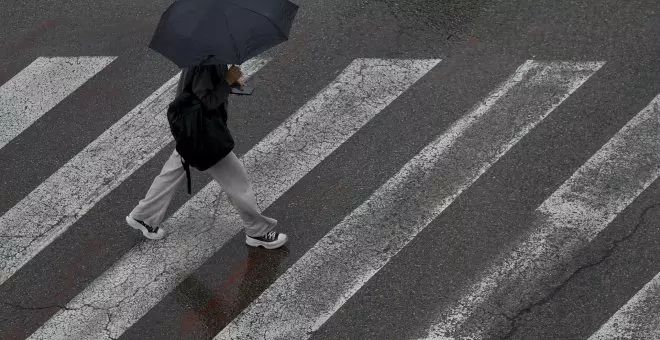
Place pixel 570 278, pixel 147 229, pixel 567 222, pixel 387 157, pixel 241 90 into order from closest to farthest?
pixel 241 90 → pixel 570 278 → pixel 567 222 → pixel 147 229 → pixel 387 157

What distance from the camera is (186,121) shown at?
6.94m

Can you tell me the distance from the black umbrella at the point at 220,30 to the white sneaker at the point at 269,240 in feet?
5.37

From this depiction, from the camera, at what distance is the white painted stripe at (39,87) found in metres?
9.05

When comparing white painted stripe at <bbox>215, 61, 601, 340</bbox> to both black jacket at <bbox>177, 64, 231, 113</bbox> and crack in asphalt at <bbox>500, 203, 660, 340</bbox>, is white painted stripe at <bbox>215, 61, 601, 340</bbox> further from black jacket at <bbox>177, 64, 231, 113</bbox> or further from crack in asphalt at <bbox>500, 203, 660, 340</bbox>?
black jacket at <bbox>177, 64, 231, 113</bbox>

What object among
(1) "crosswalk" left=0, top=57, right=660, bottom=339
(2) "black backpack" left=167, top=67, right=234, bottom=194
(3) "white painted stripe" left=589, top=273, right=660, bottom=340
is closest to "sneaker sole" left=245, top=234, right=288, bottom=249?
(1) "crosswalk" left=0, top=57, right=660, bottom=339

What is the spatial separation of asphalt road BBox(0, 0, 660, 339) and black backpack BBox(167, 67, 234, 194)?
1033 mm

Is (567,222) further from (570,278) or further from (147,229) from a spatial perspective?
(147,229)

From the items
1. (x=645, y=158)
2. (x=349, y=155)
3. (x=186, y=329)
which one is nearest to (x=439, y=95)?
(x=349, y=155)

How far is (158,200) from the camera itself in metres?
7.73

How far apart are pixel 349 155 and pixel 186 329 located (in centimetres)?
207

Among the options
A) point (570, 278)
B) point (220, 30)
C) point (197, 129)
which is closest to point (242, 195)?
point (197, 129)

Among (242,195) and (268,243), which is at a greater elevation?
(242,195)

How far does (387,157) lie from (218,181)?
160 cm

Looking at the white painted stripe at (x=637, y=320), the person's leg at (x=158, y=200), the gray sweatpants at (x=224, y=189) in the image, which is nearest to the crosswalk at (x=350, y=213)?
the white painted stripe at (x=637, y=320)
